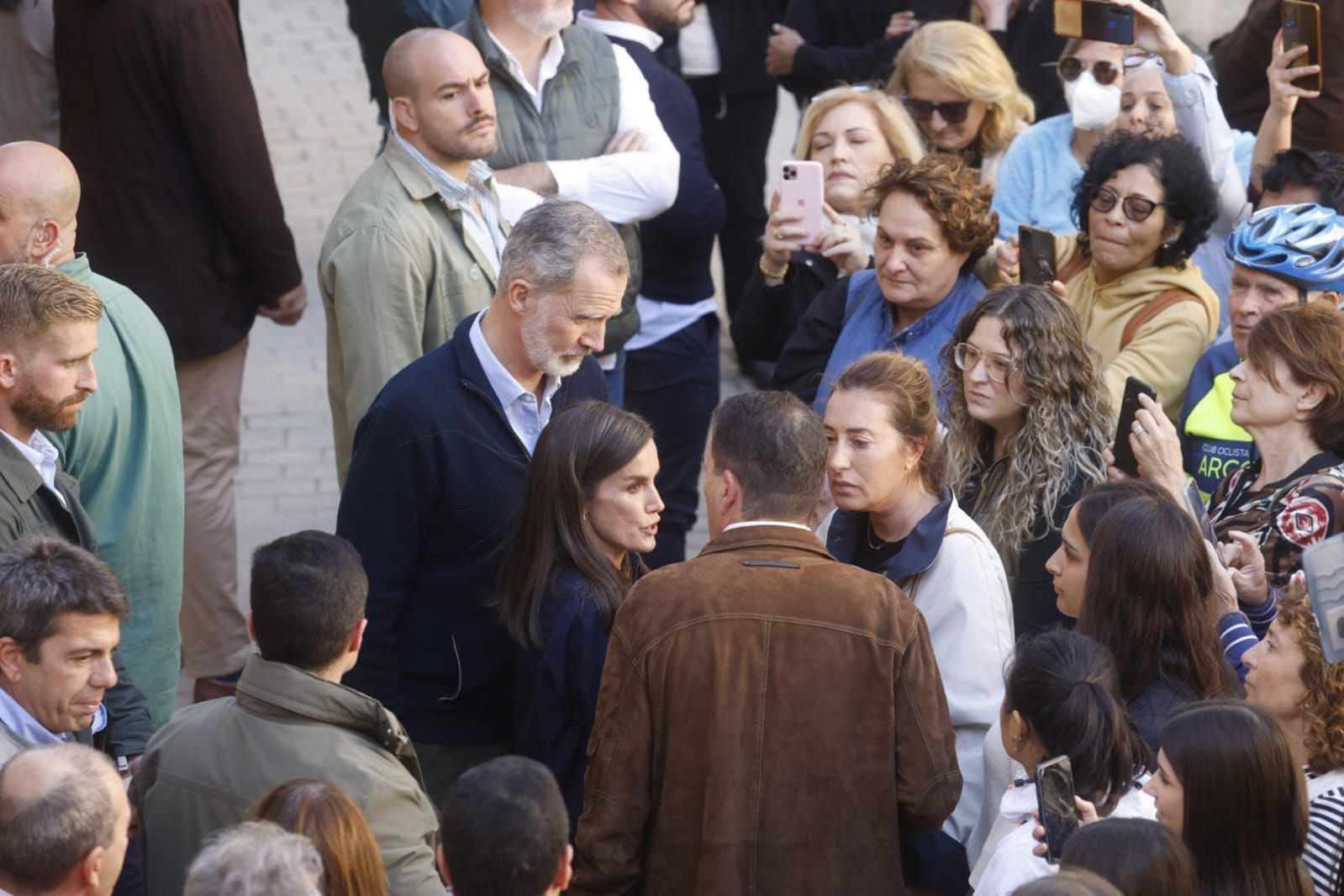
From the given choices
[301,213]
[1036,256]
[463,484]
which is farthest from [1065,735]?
[301,213]

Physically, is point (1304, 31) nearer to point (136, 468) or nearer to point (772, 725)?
point (772, 725)

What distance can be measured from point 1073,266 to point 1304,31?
1072mm

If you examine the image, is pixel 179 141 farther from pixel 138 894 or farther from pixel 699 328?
pixel 138 894

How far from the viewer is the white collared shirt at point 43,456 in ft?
12.7

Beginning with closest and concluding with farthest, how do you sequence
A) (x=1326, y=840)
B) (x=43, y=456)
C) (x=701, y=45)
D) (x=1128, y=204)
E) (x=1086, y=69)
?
(x=1326, y=840) → (x=43, y=456) → (x=1128, y=204) → (x=1086, y=69) → (x=701, y=45)

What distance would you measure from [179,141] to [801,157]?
7.34 feet

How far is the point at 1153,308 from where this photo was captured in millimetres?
5039

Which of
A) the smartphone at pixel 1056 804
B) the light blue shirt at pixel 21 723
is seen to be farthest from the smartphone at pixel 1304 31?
the light blue shirt at pixel 21 723

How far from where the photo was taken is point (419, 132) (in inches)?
198

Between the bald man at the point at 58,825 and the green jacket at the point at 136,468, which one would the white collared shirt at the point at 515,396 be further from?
the bald man at the point at 58,825

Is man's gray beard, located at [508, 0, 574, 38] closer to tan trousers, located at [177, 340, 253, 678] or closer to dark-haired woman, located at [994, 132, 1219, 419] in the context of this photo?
tan trousers, located at [177, 340, 253, 678]

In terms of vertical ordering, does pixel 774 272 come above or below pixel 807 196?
below

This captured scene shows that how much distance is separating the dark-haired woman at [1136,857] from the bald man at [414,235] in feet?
8.93

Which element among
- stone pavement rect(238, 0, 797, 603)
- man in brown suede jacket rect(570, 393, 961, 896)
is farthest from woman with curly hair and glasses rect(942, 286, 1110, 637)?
stone pavement rect(238, 0, 797, 603)
